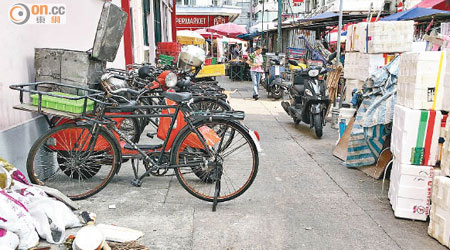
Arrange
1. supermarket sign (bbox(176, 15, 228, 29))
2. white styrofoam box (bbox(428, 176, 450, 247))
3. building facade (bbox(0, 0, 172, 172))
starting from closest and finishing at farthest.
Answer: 1. white styrofoam box (bbox(428, 176, 450, 247))
2. building facade (bbox(0, 0, 172, 172))
3. supermarket sign (bbox(176, 15, 228, 29))

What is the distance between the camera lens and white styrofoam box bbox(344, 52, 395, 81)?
23.0 ft

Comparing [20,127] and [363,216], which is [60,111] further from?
[363,216]

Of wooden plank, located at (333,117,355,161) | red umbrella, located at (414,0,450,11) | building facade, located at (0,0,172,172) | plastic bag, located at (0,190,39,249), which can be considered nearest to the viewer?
plastic bag, located at (0,190,39,249)

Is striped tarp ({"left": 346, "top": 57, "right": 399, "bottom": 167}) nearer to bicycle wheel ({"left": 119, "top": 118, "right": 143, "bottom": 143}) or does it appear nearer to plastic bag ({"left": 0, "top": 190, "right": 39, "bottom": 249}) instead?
bicycle wheel ({"left": 119, "top": 118, "right": 143, "bottom": 143})

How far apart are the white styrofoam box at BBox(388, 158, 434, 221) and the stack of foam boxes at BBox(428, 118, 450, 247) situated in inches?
9.8

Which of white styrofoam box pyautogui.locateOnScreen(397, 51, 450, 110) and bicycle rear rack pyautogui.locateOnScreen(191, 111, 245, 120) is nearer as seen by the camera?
white styrofoam box pyautogui.locateOnScreen(397, 51, 450, 110)

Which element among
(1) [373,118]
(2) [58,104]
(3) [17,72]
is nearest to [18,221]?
(2) [58,104]

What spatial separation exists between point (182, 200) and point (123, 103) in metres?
1.27

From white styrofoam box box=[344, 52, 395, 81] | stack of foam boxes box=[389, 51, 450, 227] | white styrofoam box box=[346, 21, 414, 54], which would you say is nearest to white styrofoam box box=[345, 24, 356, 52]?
white styrofoam box box=[344, 52, 395, 81]

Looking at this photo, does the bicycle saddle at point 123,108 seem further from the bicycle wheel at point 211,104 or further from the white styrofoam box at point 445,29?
the white styrofoam box at point 445,29

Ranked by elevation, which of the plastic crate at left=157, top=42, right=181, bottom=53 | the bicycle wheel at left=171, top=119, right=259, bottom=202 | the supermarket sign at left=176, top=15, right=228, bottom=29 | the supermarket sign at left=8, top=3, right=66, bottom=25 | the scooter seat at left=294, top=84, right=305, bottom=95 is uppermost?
the supermarket sign at left=176, top=15, right=228, bottom=29

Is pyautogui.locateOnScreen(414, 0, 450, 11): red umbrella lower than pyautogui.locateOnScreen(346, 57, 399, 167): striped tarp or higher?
higher

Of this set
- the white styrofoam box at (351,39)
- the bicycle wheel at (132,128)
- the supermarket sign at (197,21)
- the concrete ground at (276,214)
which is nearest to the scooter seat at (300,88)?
the white styrofoam box at (351,39)

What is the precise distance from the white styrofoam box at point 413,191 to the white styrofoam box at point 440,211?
0.26 meters
